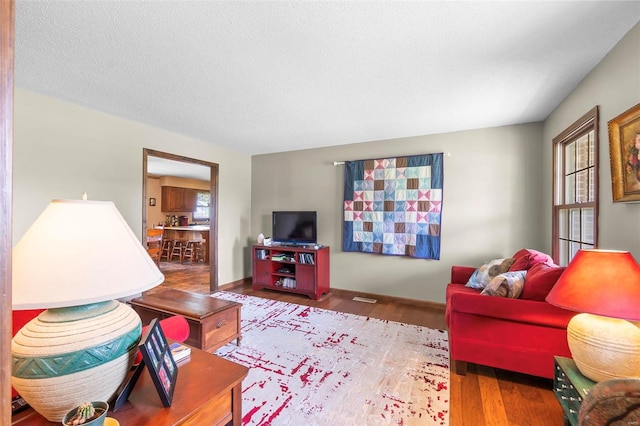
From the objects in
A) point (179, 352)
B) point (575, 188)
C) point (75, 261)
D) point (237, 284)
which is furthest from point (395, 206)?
point (75, 261)

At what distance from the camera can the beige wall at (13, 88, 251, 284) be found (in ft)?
7.70

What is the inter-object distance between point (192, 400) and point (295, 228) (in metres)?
3.40

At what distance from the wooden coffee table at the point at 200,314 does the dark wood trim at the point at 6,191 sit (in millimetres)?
1778

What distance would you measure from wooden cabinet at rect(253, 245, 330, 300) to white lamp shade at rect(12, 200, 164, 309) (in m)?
3.14

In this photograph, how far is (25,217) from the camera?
237 centimetres

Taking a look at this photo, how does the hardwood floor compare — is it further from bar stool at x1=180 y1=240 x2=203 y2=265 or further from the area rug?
bar stool at x1=180 y1=240 x2=203 y2=265

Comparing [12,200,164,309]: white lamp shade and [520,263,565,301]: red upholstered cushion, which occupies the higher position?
[12,200,164,309]: white lamp shade

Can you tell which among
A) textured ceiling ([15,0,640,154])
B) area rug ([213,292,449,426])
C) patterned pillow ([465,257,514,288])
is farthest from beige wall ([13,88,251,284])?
patterned pillow ([465,257,514,288])

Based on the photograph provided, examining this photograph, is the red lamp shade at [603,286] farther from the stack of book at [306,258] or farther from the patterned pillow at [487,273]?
the stack of book at [306,258]

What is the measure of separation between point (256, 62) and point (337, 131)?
1744 mm

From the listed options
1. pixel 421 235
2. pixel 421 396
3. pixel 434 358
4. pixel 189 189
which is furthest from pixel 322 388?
pixel 189 189

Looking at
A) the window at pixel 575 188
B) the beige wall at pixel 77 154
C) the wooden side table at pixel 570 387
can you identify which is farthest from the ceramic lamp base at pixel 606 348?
the beige wall at pixel 77 154

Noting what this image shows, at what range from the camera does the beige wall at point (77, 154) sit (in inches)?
92.4

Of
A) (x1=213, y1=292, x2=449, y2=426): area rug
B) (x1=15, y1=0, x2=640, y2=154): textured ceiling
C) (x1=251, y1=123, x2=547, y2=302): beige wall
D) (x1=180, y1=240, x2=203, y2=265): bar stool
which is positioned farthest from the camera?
(x1=180, y1=240, x2=203, y2=265): bar stool
